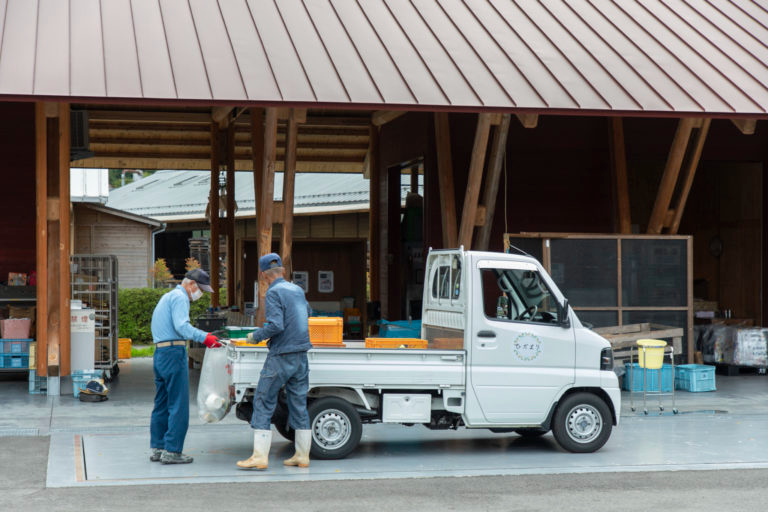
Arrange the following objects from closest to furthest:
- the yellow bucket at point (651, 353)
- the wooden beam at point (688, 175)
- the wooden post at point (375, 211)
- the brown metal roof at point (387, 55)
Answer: the yellow bucket at point (651, 353) < the brown metal roof at point (387, 55) < the wooden beam at point (688, 175) < the wooden post at point (375, 211)

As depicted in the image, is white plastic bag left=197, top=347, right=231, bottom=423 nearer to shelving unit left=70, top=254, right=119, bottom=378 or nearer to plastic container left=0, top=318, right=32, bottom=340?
plastic container left=0, top=318, right=32, bottom=340

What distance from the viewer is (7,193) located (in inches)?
668

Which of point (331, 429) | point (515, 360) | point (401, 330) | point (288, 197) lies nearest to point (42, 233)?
point (288, 197)

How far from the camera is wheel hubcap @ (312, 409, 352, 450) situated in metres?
10.1

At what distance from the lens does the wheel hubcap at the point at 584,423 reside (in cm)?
1071

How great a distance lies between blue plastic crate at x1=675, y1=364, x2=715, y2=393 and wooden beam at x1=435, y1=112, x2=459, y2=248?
12.8ft

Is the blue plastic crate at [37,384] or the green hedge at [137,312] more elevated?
the green hedge at [137,312]

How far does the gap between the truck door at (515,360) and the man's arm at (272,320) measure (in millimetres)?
2013

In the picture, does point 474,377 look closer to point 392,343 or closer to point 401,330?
point 392,343

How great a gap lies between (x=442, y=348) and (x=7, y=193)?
9.35 meters

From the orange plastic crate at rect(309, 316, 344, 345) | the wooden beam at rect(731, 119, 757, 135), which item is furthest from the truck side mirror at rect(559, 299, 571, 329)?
the wooden beam at rect(731, 119, 757, 135)

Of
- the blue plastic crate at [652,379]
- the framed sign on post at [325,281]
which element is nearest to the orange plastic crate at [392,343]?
the blue plastic crate at [652,379]

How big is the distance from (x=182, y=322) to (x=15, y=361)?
6.90 meters

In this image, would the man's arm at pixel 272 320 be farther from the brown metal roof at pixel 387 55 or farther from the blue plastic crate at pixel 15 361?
the blue plastic crate at pixel 15 361
